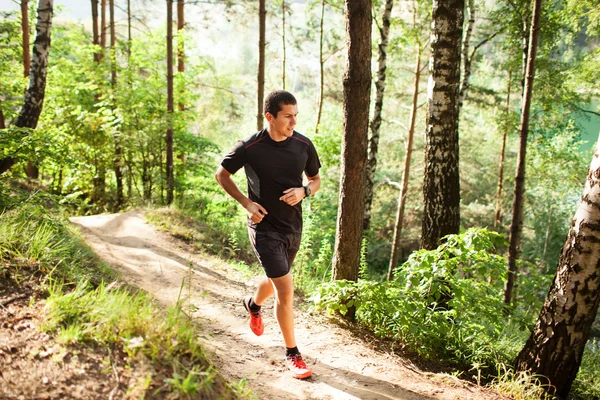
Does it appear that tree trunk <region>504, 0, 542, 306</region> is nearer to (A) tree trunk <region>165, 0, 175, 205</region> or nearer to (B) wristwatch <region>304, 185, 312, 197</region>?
(B) wristwatch <region>304, 185, 312, 197</region>

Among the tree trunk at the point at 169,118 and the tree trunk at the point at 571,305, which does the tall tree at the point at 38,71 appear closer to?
the tree trunk at the point at 169,118

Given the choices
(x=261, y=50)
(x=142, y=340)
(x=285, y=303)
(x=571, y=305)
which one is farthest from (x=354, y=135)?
(x=261, y=50)

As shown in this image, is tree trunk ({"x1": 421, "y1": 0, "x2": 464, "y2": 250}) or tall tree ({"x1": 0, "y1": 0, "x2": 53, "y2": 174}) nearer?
tree trunk ({"x1": 421, "y1": 0, "x2": 464, "y2": 250})

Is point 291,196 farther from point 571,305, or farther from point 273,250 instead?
point 571,305

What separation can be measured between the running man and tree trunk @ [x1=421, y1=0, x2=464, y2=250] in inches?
102

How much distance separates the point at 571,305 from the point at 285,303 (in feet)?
9.08

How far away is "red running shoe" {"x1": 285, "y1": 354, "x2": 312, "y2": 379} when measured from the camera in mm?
3750

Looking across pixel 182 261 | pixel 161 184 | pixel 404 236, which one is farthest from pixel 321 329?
pixel 404 236

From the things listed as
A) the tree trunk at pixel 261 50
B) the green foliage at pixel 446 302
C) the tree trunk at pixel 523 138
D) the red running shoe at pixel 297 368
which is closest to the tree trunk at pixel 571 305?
the green foliage at pixel 446 302

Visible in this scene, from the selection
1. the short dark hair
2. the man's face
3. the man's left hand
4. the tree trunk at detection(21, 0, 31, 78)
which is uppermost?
the tree trunk at detection(21, 0, 31, 78)

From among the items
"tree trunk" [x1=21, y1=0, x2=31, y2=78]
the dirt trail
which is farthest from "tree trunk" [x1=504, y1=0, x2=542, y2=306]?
"tree trunk" [x1=21, y1=0, x2=31, y2=78]

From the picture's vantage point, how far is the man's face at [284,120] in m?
3.57

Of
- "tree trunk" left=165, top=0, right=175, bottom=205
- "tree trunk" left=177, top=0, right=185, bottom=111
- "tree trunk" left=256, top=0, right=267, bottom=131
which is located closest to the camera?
"tree trunk" left=256, top=0, right=267, bottom=131

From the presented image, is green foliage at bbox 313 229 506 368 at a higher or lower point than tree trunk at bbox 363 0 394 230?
lower
